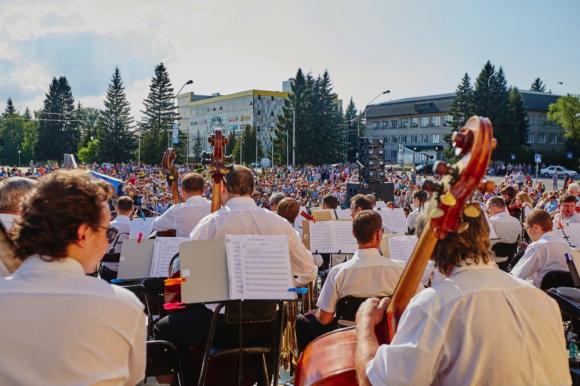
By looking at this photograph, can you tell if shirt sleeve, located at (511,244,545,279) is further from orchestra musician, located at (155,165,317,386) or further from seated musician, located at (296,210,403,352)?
orchestra musician, located at (155,165,317,386)

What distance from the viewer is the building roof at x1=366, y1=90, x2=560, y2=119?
79.9 metres

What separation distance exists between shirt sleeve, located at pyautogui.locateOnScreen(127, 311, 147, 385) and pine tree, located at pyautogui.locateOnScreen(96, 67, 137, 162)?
67571 millimetres

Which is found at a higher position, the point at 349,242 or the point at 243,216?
the point at 243,216

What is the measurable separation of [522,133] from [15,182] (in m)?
66.9

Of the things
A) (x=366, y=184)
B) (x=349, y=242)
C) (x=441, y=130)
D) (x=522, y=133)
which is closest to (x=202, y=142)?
(x=441, y=130)

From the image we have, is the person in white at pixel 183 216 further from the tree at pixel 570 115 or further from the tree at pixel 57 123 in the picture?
the tree at pixel 57 123

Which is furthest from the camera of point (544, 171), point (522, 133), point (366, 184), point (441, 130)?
point (441, 130)

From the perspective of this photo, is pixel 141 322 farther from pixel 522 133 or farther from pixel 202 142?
pixel 202 142

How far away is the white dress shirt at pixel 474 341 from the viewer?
1.95 m

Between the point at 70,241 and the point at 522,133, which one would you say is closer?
the point at 70,241

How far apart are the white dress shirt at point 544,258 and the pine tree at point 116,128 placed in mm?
65372

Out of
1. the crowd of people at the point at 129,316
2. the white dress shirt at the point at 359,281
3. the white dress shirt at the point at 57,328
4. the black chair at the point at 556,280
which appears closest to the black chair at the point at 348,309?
the white dress shirt at the point at 359,281

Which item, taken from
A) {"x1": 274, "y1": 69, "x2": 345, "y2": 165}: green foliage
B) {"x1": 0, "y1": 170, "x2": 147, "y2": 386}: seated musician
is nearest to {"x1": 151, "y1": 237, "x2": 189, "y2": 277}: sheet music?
{"x1": 0, "y1": 170, "x2": 147, "y2": 386}: seated musician

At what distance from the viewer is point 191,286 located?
329 centimetres
